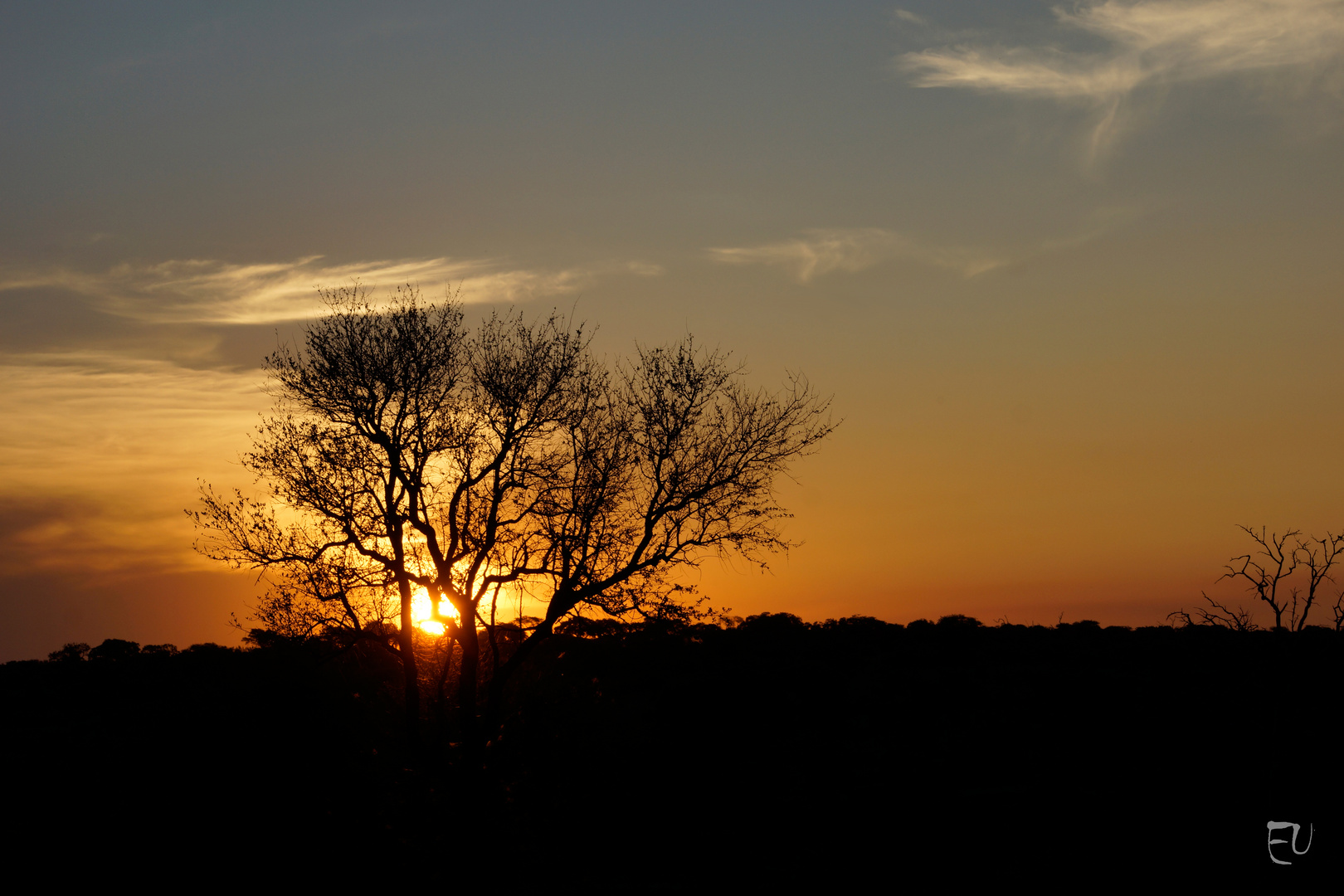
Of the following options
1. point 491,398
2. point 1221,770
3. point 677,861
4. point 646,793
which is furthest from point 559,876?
point 1221,770

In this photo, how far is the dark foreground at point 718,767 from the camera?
101 feet

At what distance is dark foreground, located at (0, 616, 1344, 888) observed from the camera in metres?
30.8

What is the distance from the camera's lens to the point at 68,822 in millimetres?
33688

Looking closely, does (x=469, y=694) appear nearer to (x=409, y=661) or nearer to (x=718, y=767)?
(x=409, y=661)

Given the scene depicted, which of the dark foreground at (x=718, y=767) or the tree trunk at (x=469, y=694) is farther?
the tree trunk at (x=469, y=694)

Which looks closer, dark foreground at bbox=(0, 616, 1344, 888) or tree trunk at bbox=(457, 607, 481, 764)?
dark foreground at bbox=(0, 616, 1344, 888)

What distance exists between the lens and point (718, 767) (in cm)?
4038

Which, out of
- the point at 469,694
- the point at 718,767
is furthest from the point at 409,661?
→ the point at 718,767

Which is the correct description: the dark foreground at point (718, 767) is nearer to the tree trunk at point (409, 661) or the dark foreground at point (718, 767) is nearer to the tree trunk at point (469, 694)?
the tree trunk at point (469, 694)

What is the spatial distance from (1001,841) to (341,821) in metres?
20.5

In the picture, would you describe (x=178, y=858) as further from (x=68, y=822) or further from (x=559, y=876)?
(x=559, y=876)

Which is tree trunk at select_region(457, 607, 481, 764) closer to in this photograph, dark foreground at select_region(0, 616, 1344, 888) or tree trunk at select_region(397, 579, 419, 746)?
dark foreground at select_region(0, 616, 1344, 888)

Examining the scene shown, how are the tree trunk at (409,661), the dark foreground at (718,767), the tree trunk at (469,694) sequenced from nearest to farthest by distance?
1. the dark foreground at (718,767)
2. the tree trunk at (409,661)
3. the tree trunk at (469,694)

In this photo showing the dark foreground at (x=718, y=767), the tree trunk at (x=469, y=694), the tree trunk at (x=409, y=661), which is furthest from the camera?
the tree trunk at (x=469, y=694)
